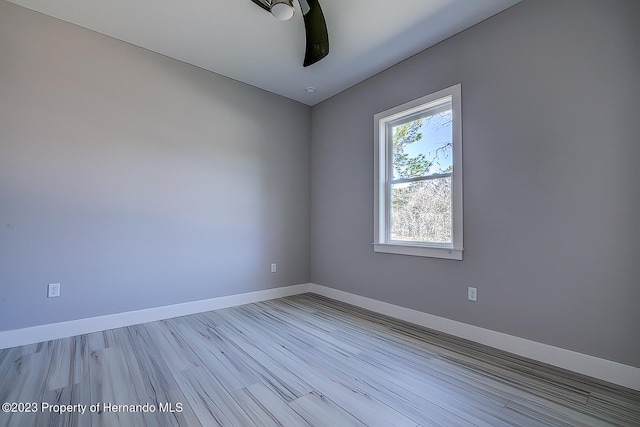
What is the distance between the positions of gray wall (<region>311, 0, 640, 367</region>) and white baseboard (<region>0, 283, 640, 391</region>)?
0.07m

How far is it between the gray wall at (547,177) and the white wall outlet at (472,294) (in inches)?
1.9

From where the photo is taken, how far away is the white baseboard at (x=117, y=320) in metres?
2.36

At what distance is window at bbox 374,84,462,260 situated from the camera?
2.67 meters

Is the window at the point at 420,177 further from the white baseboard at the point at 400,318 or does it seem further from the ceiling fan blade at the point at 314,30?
the ceiling fan blade at the point at 314,30

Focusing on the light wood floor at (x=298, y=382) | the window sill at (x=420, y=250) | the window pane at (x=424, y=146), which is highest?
the window pane at (x=424, y=146)

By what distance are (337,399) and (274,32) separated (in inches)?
118

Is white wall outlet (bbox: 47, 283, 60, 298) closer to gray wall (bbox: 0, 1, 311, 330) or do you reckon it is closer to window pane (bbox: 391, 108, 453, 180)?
gray wall (bbox: 0, 1, 311, 330)

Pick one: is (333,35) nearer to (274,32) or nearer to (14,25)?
(274,32)

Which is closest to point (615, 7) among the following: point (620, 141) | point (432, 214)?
point (620, 141)

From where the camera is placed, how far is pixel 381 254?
330 centimetres

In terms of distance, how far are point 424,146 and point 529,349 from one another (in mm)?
1981

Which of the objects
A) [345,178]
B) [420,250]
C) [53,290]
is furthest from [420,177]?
[53,290]

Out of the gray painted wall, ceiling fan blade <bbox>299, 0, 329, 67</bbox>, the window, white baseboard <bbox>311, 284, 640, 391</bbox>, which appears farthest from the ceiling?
white baseboard <bbox>311, 284, 640, 391</bbox>

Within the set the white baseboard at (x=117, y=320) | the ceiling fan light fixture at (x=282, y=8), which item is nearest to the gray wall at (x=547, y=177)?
the ceiling fan light fixture at (x=282, y=8)
